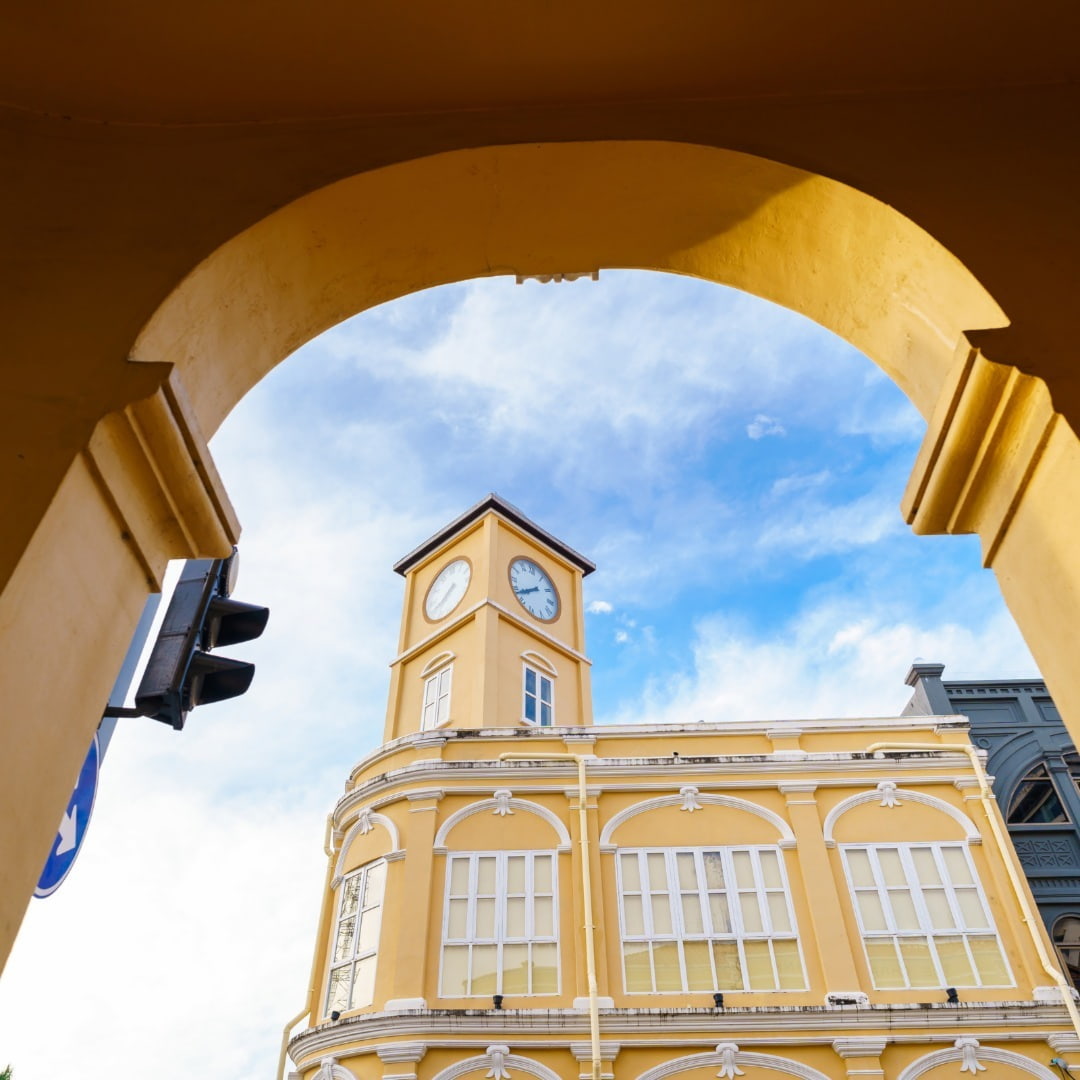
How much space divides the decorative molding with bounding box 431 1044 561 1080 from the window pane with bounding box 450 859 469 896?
6.45 ft

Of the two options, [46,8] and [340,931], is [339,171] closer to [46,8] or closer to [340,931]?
[46,8]

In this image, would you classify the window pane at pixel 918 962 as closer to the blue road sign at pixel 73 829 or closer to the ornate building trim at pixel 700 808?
the ornate building trim at pixel 700 808

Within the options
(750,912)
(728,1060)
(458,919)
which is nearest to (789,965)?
(750,912)

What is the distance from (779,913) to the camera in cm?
1178

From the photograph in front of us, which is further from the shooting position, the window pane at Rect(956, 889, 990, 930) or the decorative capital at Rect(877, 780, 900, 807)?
the decorative capital at Rect(877, 780, 900, 807)

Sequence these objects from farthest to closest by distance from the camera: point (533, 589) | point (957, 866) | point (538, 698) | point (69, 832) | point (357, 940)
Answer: point (533, 589)
point (538, 698)
point (357, 940)
point (957, 866)
point (69, 832)

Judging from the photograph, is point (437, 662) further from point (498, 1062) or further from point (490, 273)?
point (490, 273)

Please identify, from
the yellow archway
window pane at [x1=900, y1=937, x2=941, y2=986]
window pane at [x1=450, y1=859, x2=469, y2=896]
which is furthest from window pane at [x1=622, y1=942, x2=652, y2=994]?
the yellow archway

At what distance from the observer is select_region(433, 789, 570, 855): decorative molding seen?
12.4 m

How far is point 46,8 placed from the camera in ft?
8.61

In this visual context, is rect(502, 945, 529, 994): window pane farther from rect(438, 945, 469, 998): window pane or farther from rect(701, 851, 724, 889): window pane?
rect(701, 851, 724, 889): window pane

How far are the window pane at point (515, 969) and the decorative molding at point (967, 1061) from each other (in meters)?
4.55

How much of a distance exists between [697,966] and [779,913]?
1318 millimetres

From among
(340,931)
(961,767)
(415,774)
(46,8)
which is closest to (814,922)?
(961,767)
